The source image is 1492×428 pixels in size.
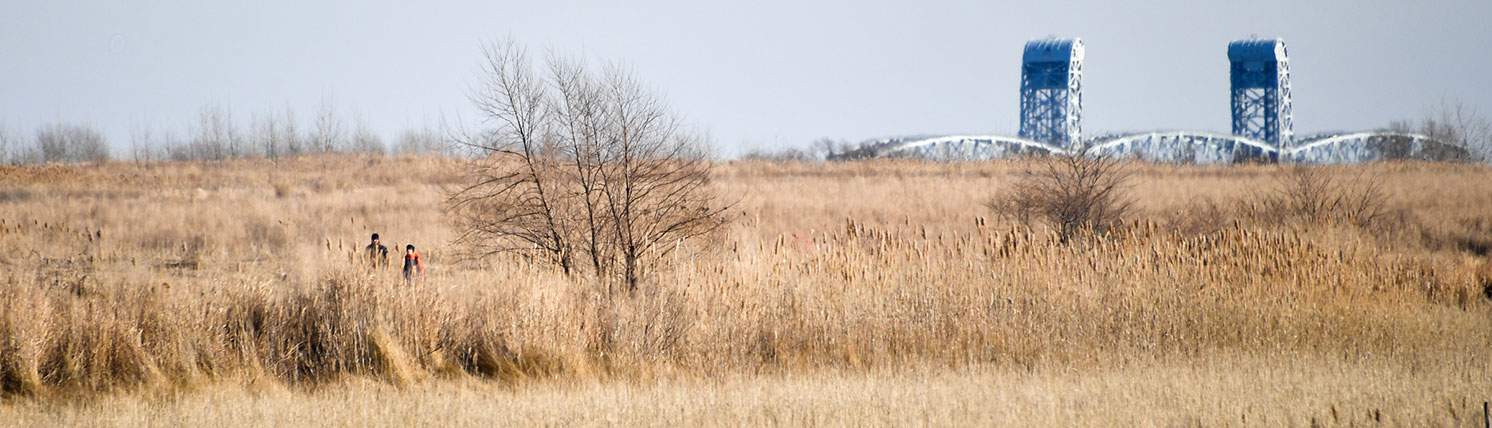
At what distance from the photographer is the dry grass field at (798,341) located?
8.42 m

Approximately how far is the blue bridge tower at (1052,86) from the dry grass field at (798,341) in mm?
69009

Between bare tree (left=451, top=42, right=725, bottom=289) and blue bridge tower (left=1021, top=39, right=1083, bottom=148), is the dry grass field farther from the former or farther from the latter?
blue bridge tower (left=1021, top=39, right=1083, bottom=148)

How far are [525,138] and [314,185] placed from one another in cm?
2905

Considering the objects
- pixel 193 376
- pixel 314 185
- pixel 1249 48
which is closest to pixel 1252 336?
pixel 193 376

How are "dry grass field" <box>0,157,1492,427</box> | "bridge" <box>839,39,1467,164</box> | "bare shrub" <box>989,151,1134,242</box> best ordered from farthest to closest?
"bridge" <box>839,39,1467,164</box> → "bare shrub" <box>989,151,1134,242</box> → "dry grass field" <box>0,157,1492,427</box>

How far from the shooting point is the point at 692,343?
1095 cm

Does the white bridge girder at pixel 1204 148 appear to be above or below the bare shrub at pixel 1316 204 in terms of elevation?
above

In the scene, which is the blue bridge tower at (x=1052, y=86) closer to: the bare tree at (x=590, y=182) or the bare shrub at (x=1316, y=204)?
the bare shrub at (x=1316, y=204)

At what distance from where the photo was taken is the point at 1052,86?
3342 inches

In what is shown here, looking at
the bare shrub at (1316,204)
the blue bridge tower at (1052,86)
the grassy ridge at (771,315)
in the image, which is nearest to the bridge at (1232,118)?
the blue bridge tower at (1052,86)

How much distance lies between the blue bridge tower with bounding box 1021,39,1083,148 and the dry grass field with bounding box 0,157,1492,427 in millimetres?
69009

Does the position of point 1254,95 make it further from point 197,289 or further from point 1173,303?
point 197,289

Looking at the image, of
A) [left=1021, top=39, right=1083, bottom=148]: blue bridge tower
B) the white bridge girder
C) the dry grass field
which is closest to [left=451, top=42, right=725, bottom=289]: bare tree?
the dry grass field

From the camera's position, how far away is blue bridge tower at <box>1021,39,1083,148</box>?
3300 inches
